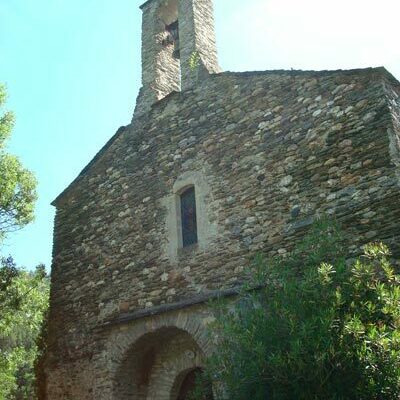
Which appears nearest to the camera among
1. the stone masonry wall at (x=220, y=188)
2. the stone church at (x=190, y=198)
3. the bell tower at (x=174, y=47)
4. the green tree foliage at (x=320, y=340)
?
the green tree foliage at (x=320, y=340)

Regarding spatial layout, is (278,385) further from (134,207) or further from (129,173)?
(129,173)

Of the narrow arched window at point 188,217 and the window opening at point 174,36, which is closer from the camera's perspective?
the narrow arched window at point 188,217

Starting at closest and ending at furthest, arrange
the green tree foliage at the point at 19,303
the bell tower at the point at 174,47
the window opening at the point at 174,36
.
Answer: the bell tower at the point at 174,47 → the window opening at the point at 174,36 → the green tree foliage at the point at 19,303

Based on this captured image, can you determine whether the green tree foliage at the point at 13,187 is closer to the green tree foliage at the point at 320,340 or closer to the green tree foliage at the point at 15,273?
the green tree foliage at the point at 15,273

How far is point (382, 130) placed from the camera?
6.80m

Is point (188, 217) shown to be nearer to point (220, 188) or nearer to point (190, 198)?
point (190, 198)

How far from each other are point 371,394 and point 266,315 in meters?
1.31

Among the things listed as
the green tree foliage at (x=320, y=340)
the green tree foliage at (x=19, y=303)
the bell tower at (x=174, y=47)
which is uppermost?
the bell tower at (x=174, y=47)

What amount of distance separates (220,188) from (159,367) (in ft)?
11.1

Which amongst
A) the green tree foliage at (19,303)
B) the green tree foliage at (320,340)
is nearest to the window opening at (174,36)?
the green tree foliage at (19,303)

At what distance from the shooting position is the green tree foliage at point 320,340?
4613 millimetres

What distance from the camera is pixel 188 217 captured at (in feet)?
29.2

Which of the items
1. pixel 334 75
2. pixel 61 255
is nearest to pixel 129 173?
pixel 61 255

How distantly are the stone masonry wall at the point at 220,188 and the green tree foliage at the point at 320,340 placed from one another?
4.49ft
